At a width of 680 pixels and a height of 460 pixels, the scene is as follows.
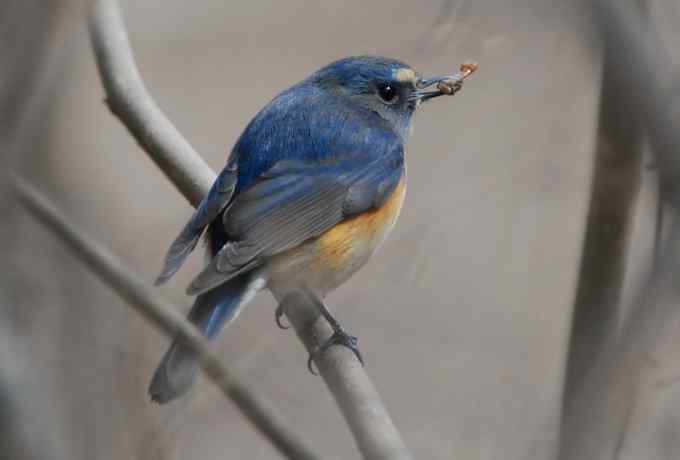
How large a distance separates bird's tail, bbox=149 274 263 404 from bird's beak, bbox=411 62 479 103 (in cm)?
131

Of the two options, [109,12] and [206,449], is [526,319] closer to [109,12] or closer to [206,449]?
[206,449]

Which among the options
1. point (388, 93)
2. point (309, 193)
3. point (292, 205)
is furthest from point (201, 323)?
point (388, 93)

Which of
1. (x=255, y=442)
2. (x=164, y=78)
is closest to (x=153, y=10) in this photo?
(x=164, y=78)

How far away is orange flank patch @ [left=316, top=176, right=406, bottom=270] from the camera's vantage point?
400 cm

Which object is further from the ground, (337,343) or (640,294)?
(337,343)

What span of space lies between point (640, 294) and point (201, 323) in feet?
6.38

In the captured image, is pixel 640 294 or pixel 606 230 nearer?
pixel 640 294

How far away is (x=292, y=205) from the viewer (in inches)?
156

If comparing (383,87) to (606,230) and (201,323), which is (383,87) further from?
(606,230)

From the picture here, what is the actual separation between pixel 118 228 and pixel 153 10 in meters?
3.52

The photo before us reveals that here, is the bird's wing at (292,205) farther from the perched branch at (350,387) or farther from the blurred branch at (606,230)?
the blurred branch at (606,230)

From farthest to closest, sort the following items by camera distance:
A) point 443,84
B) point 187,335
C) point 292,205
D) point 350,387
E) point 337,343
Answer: point 443,84 < point 292,205 < point 337,343 < point 350,387 < point 187,335

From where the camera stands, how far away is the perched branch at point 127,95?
408 centimetres

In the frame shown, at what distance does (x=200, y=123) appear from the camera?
840 centimetres
